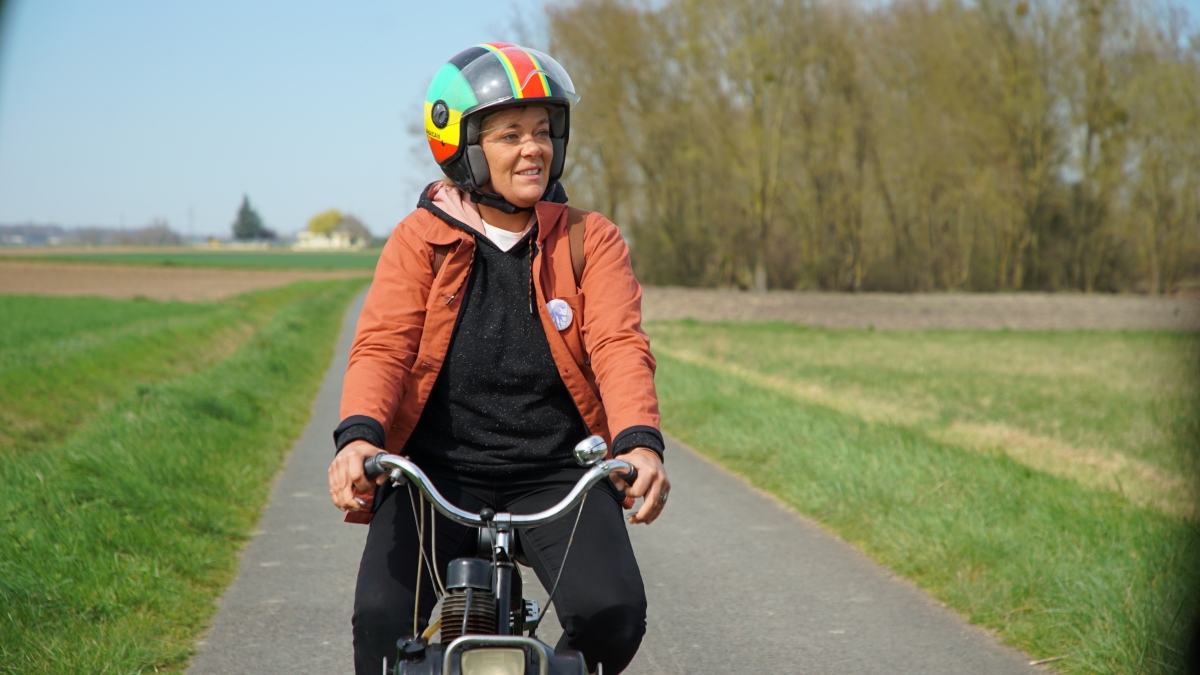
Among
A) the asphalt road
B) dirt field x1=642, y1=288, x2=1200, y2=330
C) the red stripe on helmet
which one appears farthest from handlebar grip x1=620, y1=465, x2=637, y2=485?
dirt field x1=642, y1=288, x2=1200, y2=330

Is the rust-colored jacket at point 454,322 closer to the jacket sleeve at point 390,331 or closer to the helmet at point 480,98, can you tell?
the jacket sleeve at point 390,331

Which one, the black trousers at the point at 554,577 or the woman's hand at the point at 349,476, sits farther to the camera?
the black trousers at the point at 554,577

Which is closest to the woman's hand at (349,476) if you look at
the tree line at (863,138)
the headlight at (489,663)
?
the headlight at (489,663)

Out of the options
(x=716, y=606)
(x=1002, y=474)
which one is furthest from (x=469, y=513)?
(x=1002, y=474)

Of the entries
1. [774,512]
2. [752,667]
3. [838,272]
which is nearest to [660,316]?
[838,272]

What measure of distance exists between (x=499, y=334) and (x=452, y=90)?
0.64 m

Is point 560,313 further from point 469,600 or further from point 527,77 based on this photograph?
point 469,600

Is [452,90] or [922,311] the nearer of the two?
[452,90]

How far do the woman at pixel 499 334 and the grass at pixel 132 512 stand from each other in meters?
1.92

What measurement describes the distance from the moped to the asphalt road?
6.36 feet

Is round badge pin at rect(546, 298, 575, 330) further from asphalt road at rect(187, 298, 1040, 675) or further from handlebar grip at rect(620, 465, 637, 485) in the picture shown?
asphalt road at rect(187, 298, 1040, 675)

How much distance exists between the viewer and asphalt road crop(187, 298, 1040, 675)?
4207 mm

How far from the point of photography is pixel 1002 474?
23.8 ft

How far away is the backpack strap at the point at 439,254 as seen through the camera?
2834 mm
